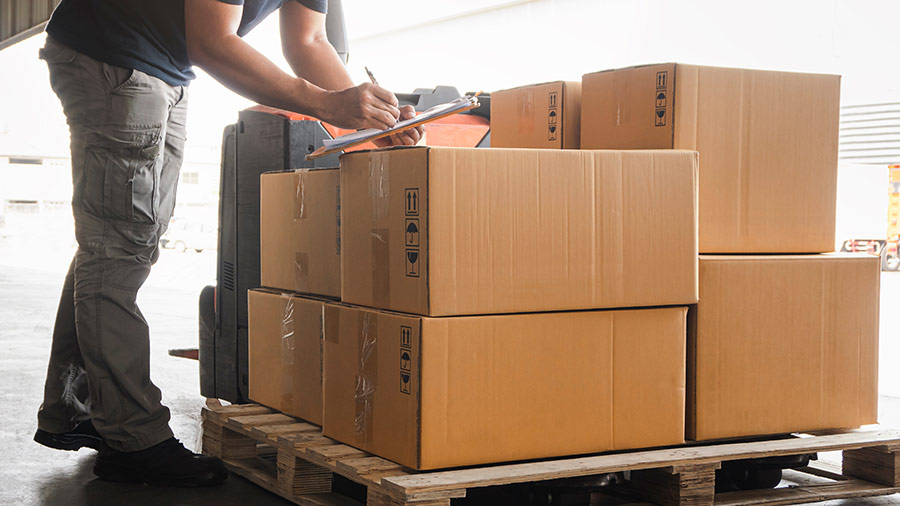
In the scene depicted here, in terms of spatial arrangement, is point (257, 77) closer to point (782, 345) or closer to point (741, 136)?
point (741, 136)

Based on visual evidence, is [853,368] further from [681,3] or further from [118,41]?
[681,3]

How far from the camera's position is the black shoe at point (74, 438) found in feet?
7.75

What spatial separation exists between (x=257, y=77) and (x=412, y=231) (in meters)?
0.56

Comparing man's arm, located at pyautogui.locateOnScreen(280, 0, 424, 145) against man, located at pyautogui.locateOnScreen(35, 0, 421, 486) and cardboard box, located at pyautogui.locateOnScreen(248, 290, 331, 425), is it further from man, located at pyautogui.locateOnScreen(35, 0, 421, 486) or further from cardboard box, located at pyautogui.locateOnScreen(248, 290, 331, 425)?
cardboard box, located at pyautogui.locateOnScreen(248, 290, 331, 425)

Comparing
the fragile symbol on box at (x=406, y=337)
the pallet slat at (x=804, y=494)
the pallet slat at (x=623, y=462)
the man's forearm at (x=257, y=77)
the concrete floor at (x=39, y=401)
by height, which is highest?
the man's forearm at (x=257, y=77)

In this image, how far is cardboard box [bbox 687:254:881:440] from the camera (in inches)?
80.0

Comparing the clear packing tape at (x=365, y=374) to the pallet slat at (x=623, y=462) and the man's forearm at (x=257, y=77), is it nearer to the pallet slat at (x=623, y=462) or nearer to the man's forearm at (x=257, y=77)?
the pallet slat at (x=623, y=462)

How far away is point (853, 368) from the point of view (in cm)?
220

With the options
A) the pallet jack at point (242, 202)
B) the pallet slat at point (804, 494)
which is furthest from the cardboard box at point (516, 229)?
the pallet jack at point (242, 202)

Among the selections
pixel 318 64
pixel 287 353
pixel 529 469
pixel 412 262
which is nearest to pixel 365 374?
pixel 412 262

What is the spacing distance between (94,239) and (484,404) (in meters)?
1.09

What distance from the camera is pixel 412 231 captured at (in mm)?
1769

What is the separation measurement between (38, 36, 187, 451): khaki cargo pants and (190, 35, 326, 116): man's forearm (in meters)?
0.24

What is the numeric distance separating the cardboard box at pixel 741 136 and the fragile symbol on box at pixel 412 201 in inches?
24.8
